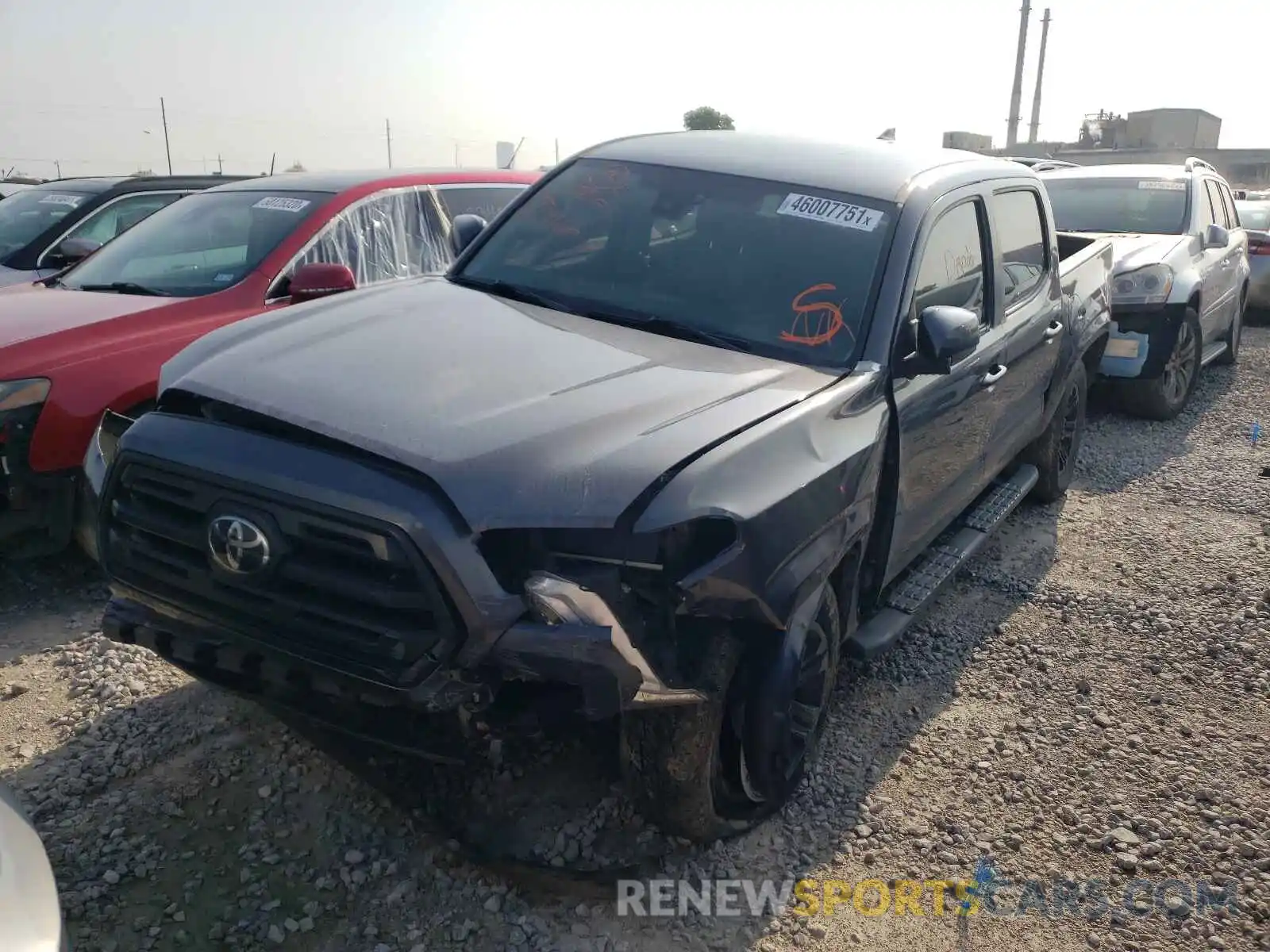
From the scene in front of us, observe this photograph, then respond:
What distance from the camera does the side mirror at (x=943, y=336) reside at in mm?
3117

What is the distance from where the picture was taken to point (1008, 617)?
4.42 metres

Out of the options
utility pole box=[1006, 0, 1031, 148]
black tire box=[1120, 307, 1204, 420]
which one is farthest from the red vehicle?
utility pole box=[1006, 0, 1031, 148]

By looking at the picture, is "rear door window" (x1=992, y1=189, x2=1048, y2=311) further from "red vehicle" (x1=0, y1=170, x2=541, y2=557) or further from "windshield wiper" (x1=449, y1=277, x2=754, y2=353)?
"red vehicle" (x1=0, y1=170, x2=541, y2=557)

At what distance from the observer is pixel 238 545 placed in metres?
2.29

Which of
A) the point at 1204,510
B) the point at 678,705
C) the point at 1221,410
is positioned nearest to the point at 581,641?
the point at 678,705

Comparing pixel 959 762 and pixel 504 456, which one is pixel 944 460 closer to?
pixel 959 762

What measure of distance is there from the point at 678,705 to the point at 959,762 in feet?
4.70

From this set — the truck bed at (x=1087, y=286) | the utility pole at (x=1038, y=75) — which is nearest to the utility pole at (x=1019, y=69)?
the utility pole at (x=1038, y=75)

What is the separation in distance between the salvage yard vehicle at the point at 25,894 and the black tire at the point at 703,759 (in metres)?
1.22

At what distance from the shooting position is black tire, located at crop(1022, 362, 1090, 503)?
5.30 metres

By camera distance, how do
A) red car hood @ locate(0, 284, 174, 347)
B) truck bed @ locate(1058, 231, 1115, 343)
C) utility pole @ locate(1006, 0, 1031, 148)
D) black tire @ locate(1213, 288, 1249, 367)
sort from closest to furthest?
red car hood @ locate(0, 284, 174, 347), truck bed @ locate(1058, 231, 1115, 343), black tire @ locate(1213, 288, 1249, 367), utility pole @ locate(1006, 0, 1031, 148)

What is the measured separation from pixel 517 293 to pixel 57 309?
Result: 7.37 ft

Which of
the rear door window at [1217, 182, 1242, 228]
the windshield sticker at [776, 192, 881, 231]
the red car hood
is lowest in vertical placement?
the red car hood

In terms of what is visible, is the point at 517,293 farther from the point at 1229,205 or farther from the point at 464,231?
the point at 1229,205
